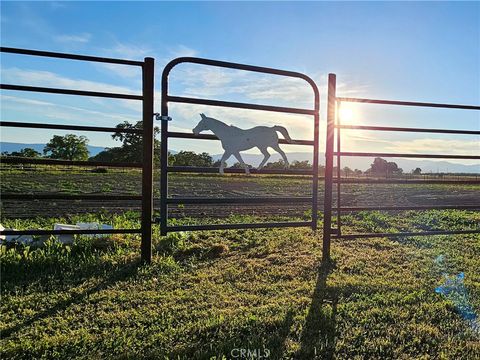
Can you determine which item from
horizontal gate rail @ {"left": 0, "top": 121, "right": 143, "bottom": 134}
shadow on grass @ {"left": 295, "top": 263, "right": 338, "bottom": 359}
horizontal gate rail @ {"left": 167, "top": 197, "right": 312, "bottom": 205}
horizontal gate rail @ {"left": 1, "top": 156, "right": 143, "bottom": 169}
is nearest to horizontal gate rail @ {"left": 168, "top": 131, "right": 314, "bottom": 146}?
horizontal gate rail @ {"left": 0, "top": 121, "right": 143, "bottom": 134}

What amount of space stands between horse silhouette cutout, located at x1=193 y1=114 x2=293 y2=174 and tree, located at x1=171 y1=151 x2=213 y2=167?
18 centimetres

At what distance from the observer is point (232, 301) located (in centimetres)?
309

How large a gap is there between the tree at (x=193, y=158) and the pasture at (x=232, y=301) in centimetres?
98

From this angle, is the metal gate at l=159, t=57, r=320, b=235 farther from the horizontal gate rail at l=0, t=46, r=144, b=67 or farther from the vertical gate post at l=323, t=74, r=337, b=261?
the horizontal gate rail at l=0, t=46, r=144, b=67

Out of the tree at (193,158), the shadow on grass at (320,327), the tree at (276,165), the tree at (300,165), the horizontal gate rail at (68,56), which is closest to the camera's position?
the shadow on grass at (320,327)

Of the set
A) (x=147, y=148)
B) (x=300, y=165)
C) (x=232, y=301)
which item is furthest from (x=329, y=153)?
(x=232, y=301)

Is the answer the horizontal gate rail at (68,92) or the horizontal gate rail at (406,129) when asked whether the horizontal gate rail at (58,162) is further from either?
the horizontal gate rail at (406,129)

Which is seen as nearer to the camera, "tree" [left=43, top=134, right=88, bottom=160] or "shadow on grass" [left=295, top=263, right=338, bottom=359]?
"shadow on grass" [left=295, top=263, right=338, bottom=359]

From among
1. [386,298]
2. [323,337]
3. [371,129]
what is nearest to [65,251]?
[323,337]

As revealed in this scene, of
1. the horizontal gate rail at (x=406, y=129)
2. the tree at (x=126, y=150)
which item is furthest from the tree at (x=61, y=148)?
the horizontal gate rail at (x=406, y=129)

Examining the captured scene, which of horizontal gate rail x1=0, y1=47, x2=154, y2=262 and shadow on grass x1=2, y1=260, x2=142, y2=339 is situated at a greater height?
horizontal gate rail x1=0, y1=47, x2=154, y2=262

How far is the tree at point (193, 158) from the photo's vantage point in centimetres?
432

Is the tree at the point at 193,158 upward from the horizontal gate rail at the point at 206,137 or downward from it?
downward

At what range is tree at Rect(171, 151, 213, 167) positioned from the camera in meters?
4.32
